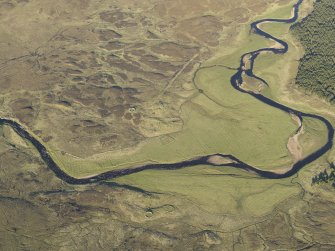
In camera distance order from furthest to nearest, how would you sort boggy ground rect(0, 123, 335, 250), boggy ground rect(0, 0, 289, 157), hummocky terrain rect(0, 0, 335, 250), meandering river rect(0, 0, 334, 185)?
boggy ground rect(0, 0, 289, 157) < meandering river rect(0, 0, 334, 185) < hummocky terrain rect(0, 0, 335, 250) < boggy ground rect(0, 123, 335, 250)

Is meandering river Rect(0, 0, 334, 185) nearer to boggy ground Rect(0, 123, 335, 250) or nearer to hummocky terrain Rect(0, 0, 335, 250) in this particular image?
hummocky terrain Rect(0, 0, 335, 250)

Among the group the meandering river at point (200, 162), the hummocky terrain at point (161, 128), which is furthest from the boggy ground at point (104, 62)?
the meandering river at point (200, 162)

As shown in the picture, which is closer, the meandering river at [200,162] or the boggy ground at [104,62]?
the meandering river at [200,162]

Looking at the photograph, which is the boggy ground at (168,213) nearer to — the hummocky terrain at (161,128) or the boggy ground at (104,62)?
the hummocky terrain at (161,128)

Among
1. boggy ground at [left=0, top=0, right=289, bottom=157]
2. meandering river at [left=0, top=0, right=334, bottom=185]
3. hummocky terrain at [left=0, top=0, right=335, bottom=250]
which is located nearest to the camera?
hummocky terrain at [left=0, top=0, right=335, bottom=250]

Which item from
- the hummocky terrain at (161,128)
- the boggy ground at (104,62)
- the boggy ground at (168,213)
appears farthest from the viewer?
the boggy ground at (104,62)

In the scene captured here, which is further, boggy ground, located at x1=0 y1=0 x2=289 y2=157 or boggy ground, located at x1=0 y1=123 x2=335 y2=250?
boggy ground, located at x1=0 y1=0 x2=289 y2=157

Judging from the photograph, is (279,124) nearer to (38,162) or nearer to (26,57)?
(38,162)

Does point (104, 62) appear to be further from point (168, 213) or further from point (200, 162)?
point (168, 213)

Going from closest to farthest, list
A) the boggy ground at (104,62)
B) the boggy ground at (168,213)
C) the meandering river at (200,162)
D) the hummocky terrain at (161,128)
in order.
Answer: the boggy ground at (168,213) < the hummocky terrain at (161,128) < the meandering river at (200,162) < the boggy ground at (104,62)

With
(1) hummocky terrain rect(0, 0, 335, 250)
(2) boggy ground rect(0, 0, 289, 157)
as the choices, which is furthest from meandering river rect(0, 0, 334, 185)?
(2) boggy ground rect(0, 0, 289, 157)

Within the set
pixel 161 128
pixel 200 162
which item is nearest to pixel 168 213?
pixel 200 162

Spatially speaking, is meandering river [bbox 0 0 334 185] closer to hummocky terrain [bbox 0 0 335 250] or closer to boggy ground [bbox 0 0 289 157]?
hummocky terrain [bbox 0 0 335 250]
